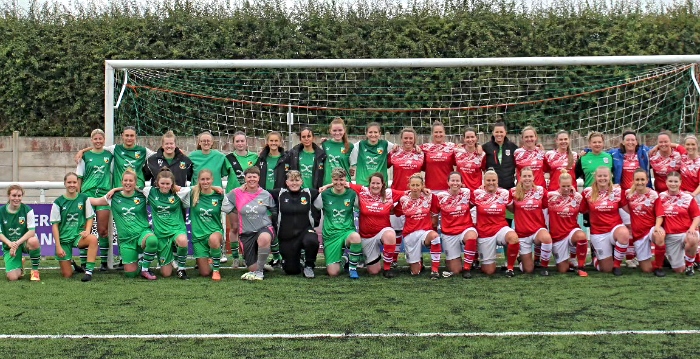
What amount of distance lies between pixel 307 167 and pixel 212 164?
98 cm

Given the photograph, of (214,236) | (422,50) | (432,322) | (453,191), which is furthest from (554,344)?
(422,50)

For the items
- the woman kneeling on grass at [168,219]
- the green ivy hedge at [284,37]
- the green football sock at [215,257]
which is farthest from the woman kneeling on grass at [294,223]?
the green ivy hedge at [284,37]

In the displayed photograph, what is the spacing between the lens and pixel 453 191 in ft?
26.5

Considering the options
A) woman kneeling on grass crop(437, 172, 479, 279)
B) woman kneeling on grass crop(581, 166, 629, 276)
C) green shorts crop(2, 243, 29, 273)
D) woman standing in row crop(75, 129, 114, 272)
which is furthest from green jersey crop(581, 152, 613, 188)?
green shorts crop(2, 243, 29, 273)

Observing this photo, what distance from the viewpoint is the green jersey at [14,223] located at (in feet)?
26.4

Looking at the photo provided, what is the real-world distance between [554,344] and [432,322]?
0.93 m

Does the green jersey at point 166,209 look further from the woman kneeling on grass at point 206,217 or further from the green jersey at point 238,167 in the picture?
the green jersey at point 238,167

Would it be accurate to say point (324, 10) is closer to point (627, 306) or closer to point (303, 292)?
point (303, 292)

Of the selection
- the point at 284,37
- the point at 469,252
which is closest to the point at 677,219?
the point at 469,252

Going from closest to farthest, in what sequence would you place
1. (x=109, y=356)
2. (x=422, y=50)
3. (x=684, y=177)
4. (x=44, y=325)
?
(x=109, y=356) < (x=44, y=325) < (x=684, y=177) < (x=422, y=50)

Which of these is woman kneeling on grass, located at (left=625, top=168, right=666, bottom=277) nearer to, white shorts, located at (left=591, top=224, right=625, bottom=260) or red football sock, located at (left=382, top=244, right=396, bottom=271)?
white shorts, located at (left=591, top=224, right=625, bottom=260)

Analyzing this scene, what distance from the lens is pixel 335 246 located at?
26.4 feet

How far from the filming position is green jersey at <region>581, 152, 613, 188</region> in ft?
28.3

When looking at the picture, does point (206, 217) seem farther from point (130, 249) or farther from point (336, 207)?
point (336, 207)
